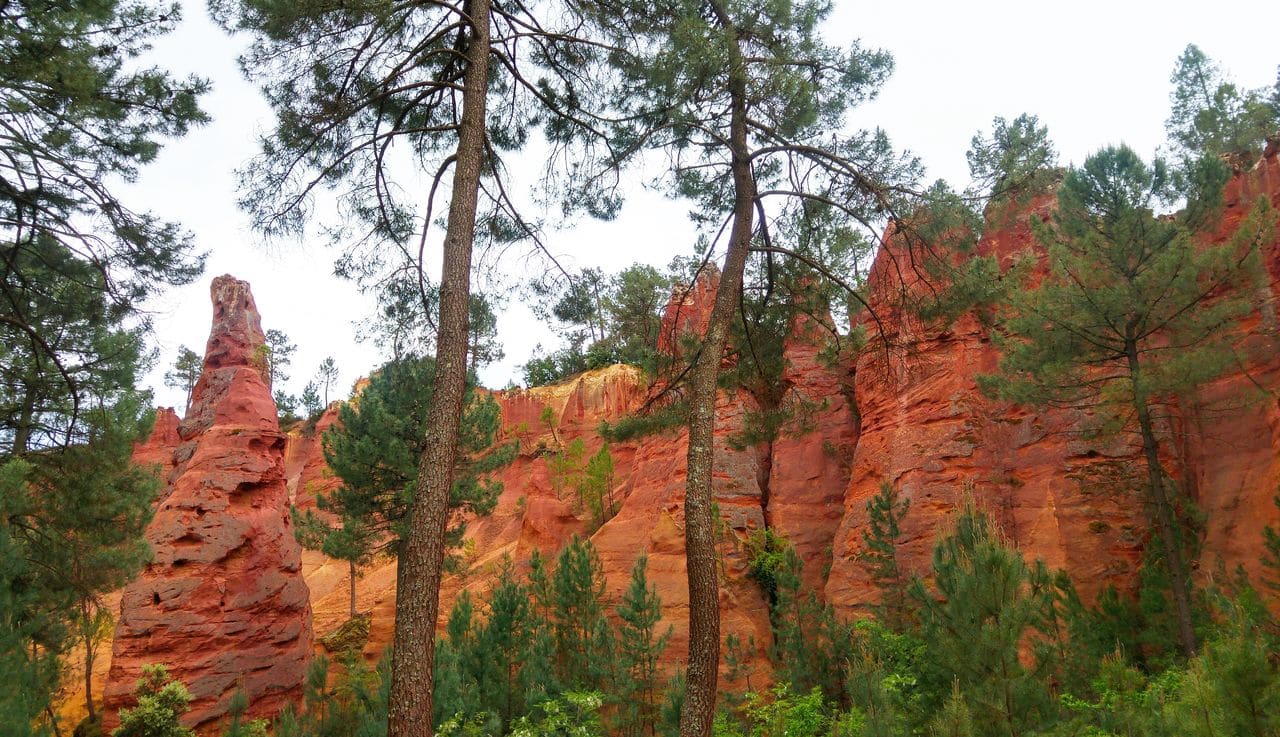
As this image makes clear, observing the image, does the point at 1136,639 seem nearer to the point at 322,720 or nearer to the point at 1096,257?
the point at 1096,257

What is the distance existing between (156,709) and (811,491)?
53.3 ft

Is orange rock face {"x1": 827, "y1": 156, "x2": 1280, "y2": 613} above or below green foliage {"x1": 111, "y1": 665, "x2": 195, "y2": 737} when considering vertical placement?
above

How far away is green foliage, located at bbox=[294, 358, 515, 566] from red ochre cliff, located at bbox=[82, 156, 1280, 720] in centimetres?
240

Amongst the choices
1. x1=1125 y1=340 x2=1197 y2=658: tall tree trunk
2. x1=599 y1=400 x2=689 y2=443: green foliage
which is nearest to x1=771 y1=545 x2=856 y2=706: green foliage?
x1=1125 y1=340 x2=1197 y2=658: tall tree trunk

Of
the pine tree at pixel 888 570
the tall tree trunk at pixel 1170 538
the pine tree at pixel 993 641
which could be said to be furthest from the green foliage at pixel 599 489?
the pine tree at pixel 993 641

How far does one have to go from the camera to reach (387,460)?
1833 centimetres

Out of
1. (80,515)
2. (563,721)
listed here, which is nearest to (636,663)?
(563,721)

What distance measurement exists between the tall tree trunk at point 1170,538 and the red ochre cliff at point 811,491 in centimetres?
107

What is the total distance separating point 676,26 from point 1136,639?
12.0 metres

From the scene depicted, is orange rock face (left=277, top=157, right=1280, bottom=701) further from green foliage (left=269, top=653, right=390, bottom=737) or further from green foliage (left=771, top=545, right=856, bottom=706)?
green foliage (left=269, top=653, right=390, bottom=737)

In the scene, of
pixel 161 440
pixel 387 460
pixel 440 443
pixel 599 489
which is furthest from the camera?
pixel 161 440

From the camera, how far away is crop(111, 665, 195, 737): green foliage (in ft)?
55.5

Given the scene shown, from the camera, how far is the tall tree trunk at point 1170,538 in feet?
37.7

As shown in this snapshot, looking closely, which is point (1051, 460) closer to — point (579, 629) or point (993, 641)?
point (579, 629)
